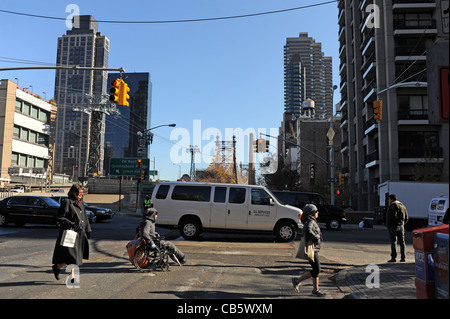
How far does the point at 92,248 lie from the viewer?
12031 millimetres

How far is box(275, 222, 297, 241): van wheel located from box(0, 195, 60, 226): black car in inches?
456

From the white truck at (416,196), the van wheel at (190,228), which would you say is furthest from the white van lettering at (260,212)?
the white truck at (416,196)

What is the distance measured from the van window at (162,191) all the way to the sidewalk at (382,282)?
7.66 m

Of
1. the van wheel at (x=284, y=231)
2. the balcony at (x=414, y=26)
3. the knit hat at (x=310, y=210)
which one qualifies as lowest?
the van wheel at (x=284, y=231)

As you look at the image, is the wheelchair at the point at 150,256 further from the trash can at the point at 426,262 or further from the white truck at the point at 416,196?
the white truck at the point at 416,196

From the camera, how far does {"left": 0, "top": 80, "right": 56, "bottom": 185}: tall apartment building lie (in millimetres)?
61938

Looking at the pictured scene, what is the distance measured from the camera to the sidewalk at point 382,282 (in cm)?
621

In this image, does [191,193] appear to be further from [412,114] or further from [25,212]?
[412,114]

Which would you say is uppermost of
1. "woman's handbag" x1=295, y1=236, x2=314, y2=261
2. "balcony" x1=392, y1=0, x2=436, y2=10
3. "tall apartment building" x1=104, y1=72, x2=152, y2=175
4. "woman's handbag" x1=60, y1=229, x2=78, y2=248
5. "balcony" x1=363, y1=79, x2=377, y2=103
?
"tall apartment building" x1=104, y1=72, x2=152, y2=175

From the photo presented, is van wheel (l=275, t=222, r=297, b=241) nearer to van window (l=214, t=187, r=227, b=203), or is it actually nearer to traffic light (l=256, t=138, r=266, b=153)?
van window (l=214, t=187, r=227, b=203)

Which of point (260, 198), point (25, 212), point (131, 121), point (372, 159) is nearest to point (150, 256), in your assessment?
point (260, 198)

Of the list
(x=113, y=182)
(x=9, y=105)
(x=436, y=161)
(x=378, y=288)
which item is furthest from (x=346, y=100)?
(x=9, y=105)

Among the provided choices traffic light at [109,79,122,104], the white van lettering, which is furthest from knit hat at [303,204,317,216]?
traffic light at [109,79,122,104]
